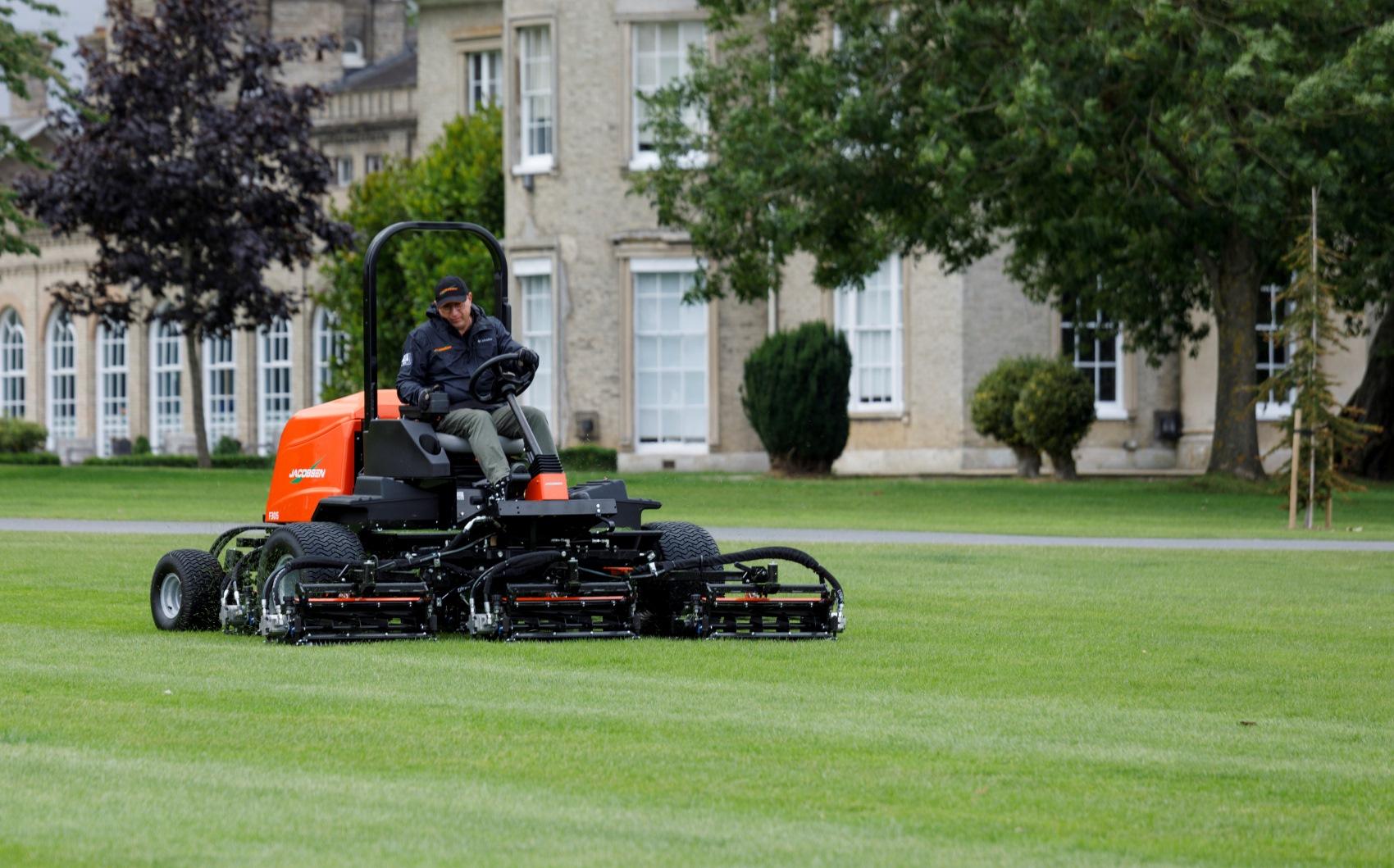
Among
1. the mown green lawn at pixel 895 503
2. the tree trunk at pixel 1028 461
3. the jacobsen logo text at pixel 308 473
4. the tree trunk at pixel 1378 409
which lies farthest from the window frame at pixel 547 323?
the jacobsen logo text at pixel 308 473

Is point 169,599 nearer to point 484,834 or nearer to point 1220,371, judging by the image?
point 484,834

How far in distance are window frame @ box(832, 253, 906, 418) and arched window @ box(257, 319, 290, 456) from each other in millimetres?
26634

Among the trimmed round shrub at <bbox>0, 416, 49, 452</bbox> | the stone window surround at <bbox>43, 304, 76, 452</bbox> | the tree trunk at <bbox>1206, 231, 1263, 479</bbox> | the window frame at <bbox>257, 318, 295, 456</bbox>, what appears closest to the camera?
the tree trunk at <bbox>1206, 231, 1263, 479</bbox>

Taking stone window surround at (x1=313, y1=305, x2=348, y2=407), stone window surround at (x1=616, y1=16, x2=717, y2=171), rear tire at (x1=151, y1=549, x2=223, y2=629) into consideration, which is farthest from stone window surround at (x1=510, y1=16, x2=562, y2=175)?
rear tire at (x1=151, y1=549, x2=223, y2=629)

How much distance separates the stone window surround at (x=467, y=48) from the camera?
55406 millimetres

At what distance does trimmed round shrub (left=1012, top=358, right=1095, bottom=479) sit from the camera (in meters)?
40.2

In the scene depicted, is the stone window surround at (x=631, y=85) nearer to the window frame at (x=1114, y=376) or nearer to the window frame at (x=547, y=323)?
the window frame at (x=547, y=323)

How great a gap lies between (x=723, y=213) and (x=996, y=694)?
22.0 m

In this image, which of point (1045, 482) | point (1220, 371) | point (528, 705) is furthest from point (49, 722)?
point (1045, 482)

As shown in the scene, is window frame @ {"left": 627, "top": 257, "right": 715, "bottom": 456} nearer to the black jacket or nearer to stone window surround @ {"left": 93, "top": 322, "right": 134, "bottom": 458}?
stone window surround @ {"left": 93, "top": 322, "right": 134, "bottom": 458}

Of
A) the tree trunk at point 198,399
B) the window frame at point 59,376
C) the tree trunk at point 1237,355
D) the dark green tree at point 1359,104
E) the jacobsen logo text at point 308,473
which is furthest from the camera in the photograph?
the window frame at point 59,376

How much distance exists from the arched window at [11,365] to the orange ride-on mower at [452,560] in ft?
207

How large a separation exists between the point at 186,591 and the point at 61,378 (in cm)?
6194

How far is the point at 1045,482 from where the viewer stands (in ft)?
126
